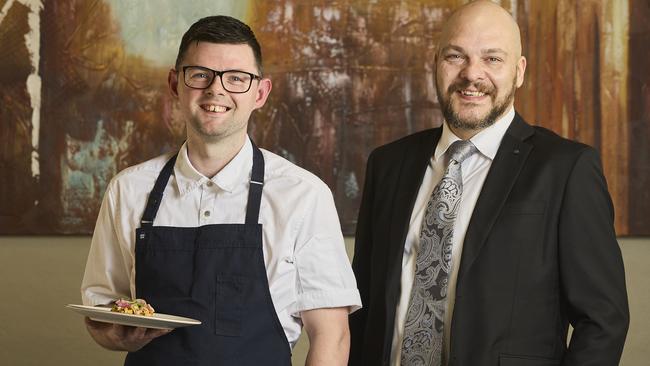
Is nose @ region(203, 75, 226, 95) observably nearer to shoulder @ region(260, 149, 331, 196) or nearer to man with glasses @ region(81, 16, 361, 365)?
man with glasses @ region(81, 16, 361, 365)

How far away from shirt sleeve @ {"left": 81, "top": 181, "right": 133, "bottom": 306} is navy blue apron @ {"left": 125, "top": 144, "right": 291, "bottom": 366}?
0.32ft

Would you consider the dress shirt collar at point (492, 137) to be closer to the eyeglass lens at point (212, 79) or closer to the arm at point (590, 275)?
the arm at point (590, 275)

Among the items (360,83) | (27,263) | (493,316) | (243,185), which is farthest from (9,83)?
(493,316)

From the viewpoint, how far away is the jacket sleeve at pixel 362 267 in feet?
7.73

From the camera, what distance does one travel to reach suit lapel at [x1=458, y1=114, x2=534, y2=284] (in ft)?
6.73

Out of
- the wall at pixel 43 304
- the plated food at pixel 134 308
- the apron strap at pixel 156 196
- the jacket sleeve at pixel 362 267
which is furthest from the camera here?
the wall at pixel 43 304

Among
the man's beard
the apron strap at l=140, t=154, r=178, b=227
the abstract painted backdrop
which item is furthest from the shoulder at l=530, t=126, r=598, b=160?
the abstract painted backdrop

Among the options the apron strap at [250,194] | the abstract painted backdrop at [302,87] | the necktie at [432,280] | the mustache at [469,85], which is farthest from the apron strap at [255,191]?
the abstract painted backdrop at [302,87]

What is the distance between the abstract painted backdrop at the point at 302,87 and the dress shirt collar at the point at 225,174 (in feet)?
4.19

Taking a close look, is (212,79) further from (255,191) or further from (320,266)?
(320,266)

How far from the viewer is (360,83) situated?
3385mm

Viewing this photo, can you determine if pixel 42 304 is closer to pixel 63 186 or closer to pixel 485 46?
pixel 63 186

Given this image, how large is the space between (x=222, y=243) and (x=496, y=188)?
698mm

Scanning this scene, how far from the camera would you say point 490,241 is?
2051mm
